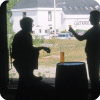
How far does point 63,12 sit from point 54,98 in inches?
1374

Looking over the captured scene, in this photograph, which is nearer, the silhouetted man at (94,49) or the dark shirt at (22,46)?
the dark shirt at (22,46)

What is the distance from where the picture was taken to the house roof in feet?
119

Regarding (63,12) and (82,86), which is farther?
(63,12)

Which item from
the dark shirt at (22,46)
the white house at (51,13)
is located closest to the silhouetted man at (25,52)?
the dark shirt at (22,46)

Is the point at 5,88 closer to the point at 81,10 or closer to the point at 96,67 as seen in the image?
the point at 96,67

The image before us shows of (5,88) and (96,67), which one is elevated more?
(96,67)

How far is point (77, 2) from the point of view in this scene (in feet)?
133

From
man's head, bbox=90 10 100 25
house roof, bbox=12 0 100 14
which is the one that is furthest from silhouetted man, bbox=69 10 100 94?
house roof, bbox=12 0 100 14

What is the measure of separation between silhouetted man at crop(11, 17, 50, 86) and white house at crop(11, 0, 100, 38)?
29.6 metres

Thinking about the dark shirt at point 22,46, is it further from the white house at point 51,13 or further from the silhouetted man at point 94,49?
the white house at point 51,13

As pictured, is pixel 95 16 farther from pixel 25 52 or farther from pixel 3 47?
pixel 3 47

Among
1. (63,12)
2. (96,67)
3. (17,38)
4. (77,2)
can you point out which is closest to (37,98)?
(17,38)

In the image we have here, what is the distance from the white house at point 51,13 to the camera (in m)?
34.9

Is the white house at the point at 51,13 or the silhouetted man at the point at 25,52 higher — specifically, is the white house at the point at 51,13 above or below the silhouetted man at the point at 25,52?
above
